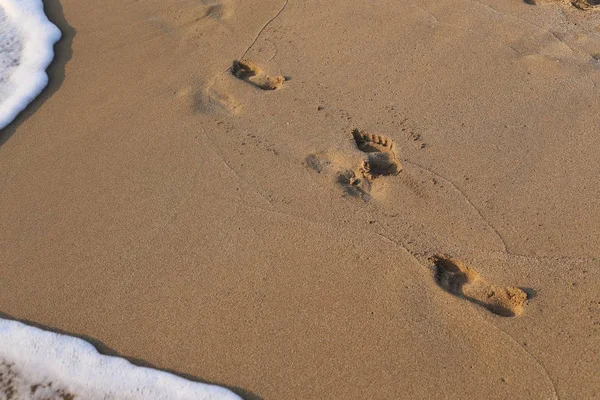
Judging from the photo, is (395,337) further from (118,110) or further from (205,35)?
(205,35)

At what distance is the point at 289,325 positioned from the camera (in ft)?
8.43

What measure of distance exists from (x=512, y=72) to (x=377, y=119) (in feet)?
3.34

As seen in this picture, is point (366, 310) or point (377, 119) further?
point (377, 119)

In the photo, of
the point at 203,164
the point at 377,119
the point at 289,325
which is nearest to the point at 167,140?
the point at 203,164

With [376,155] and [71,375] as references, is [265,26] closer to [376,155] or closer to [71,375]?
[376,155]

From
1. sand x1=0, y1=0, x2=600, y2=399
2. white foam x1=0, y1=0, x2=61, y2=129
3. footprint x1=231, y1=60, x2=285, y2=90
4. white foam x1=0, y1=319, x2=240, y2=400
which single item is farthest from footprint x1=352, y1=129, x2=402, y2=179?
white foam x1=0, y1=0, x2=61, y2=129

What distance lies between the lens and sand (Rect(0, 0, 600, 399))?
2.47m

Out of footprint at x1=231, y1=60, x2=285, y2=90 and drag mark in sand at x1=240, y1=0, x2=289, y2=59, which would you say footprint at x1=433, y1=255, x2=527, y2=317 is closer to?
footprint at x1=231, y1=60, x2=285, y2=90

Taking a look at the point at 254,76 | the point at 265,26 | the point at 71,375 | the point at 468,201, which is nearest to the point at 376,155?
the point at 468,201

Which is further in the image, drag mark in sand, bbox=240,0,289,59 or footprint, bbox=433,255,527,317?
drag mark in sand, bbox=240,0,289,59

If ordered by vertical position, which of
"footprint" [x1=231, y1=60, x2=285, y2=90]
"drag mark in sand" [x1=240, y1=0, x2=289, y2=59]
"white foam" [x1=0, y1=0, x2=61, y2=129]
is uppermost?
"drag mark in sand" [x1=240, y1=0, x2=289, y2=59]

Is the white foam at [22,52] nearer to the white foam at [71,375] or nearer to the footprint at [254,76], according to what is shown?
the footprint at [254,76]

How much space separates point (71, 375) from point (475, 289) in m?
1.88

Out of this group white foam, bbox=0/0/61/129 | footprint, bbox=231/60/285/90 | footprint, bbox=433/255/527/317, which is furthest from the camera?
white foam, bbox=0/0/61/129
